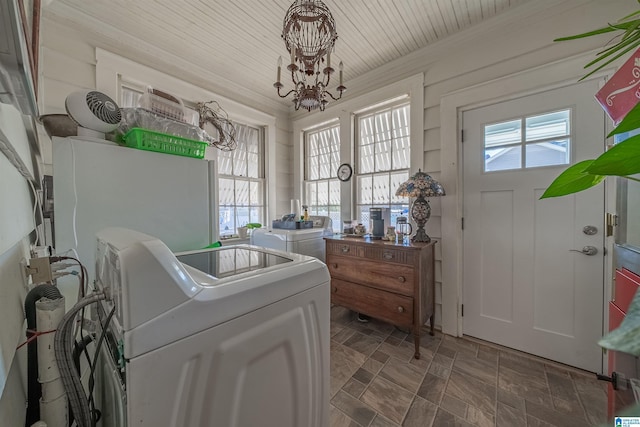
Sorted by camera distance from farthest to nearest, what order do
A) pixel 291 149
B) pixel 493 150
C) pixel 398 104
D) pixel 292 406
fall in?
pixel 291 149 < pixel 398 104 < pixel 493 150 < pixel 292 406

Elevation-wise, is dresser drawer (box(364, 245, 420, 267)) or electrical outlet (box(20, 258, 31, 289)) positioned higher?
electrical outlet (box(20, 258, 31, 289))

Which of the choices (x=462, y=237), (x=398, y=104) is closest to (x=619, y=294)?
(x=462, y=237)

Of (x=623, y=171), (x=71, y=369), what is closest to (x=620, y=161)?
(x=623, y=171)

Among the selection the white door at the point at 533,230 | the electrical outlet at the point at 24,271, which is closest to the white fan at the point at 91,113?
the electrical outlet at the point at 24,271

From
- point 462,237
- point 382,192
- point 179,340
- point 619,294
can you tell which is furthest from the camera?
point 382,192

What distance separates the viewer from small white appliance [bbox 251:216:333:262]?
254cm

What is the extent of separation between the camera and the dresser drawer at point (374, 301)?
6.69ft

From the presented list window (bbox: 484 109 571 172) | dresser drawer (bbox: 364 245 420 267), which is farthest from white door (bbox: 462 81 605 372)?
dresser drawer (bbox: 364 245 420 267)

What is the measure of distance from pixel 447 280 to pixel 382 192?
1189 millimetres

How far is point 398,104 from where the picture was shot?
2709 mm

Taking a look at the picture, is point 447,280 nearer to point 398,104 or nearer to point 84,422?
point 398,104

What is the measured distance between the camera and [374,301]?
2213 millimetres

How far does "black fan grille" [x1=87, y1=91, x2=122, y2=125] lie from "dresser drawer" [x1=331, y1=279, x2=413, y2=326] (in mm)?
2117

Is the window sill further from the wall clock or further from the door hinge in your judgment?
the door hinge
